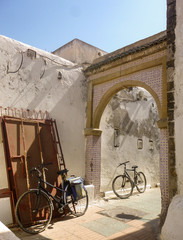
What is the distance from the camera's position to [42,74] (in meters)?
5.70

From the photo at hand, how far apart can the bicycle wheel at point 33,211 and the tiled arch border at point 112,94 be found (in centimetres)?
208

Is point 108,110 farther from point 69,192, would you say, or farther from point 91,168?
point 69,192

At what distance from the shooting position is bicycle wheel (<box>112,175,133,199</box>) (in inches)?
281

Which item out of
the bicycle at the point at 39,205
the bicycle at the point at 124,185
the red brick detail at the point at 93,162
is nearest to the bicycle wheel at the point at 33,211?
the bicycle at the point at 39,205

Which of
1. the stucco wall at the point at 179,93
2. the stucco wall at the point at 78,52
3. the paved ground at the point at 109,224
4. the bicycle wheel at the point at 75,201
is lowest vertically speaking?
the paved ground at the point at 109,224

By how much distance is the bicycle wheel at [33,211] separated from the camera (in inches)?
161

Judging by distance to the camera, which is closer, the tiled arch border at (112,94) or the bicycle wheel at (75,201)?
the tiled arch border at (112,94)

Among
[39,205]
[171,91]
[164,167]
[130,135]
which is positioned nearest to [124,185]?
[130,135]

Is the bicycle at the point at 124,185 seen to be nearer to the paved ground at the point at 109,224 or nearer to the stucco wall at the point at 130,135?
the stucco wall at the point at 130,135

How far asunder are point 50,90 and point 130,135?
3635 millimetres

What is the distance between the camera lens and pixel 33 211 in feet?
13.7

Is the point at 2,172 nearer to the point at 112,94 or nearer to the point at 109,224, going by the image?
the point at 109,224

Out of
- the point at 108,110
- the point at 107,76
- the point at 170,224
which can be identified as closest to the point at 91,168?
the point at 108,110

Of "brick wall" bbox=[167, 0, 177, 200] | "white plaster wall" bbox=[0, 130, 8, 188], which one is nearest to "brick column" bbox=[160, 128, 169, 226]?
"brick wall" bbox=[167, 0, 177, 200]
